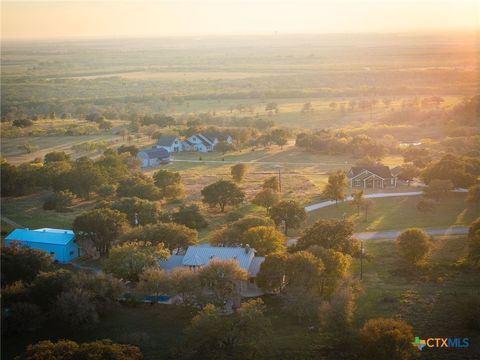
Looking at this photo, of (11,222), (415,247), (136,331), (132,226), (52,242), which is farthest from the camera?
(11,222)

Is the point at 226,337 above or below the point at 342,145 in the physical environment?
above

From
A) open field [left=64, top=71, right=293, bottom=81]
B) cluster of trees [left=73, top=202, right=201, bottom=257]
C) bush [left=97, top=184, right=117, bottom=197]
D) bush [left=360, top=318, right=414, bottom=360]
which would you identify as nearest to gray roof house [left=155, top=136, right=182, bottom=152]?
bush [left=97, top=184, right=117, bottom=197]

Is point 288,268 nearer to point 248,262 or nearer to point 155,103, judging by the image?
point 248,262

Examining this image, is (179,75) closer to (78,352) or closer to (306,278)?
(306,278)

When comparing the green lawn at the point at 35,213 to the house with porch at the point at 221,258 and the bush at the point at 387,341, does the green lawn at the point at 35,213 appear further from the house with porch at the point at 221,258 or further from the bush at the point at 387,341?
the bush at the point at 387,341

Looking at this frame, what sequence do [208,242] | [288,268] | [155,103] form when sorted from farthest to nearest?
[155,103], [208,242], [288,268]

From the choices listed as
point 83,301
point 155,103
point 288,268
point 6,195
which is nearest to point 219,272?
point 288,268

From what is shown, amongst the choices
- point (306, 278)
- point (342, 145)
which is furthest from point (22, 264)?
point (342, 145)
